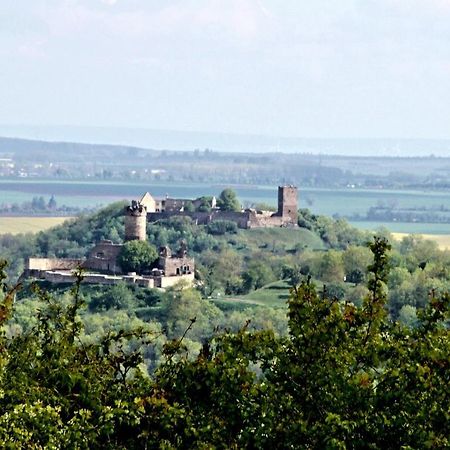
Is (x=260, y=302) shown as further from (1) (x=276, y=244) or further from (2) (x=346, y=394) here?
(2) (x=346, y=394)

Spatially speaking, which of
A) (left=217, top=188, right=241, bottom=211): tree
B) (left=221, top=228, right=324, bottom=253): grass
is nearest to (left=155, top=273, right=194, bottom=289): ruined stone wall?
(left=221, top=228, right=324, bottom=253): grass

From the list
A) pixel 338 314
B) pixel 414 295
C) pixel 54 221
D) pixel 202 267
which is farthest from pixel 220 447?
pixel 54 221

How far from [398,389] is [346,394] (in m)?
0.54

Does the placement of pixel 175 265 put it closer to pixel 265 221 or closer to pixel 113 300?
pixel 113 300

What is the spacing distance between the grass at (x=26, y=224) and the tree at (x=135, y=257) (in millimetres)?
70210

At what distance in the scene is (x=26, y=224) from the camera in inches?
7274

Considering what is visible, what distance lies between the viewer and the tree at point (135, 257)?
9588 centimetres

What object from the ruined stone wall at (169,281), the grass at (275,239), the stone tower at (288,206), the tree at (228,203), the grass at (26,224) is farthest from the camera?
the grass at (26,224)

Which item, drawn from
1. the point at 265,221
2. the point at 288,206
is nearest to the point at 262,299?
the point at 288,206

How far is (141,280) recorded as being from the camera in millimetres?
94188

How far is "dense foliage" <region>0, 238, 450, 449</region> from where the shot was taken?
20250mm

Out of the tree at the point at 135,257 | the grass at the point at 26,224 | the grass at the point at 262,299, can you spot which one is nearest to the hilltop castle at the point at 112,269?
the tree at the point at 135,257

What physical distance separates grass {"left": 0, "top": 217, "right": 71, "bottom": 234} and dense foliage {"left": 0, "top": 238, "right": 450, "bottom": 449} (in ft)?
475

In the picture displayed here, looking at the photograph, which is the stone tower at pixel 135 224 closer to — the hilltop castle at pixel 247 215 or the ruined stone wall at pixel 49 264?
the ruined stone wall at pixel 49 264
